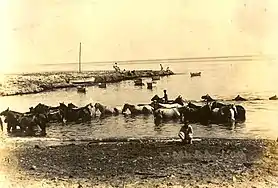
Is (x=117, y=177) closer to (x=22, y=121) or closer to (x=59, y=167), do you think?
(x=59, y=167)

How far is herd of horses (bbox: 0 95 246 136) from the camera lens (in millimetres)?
1164

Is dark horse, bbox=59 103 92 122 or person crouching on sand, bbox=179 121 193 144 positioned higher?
dark horse, bbox=59 103 92 122

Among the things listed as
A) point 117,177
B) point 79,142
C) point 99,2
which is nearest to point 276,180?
point 117,177

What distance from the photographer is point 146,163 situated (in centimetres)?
116

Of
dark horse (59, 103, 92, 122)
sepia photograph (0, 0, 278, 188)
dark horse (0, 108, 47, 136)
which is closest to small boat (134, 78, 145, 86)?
sepia photograph (0, 0, 278, 188)

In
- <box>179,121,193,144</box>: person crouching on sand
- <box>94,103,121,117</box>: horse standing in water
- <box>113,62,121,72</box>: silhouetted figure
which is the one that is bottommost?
<box>179,121,193,144</box>: person crouching on sand

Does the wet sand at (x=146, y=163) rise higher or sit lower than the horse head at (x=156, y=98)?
lower

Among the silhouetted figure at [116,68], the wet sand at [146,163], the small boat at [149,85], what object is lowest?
the wet sand at [146,163]

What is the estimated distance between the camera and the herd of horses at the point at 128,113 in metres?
1.16

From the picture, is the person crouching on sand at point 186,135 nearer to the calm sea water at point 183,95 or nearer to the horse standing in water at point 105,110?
the calm sea water at point 183,95

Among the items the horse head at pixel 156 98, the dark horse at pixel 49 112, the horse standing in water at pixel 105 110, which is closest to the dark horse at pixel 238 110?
the horse head at pixel 156 98

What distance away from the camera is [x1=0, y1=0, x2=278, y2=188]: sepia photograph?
1155 mm

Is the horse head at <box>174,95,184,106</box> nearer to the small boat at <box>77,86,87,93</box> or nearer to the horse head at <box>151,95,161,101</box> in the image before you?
the horse head at <box>151,95,161,101</box>

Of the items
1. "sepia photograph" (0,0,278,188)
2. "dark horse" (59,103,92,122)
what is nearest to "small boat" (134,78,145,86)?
"sepia photograph" (0,0,278,188)
